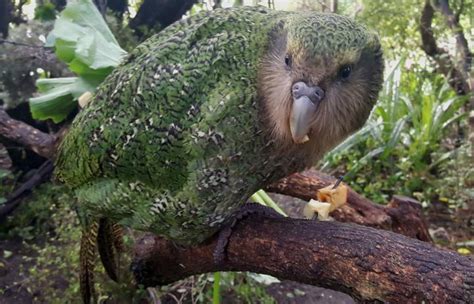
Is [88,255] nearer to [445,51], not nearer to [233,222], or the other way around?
[233,222]

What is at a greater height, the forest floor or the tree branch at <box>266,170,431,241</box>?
the tree branch at <box>266,170,431,241</box>

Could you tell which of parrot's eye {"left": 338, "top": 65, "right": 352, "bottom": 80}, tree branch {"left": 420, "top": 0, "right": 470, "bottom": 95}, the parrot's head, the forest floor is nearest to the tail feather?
the forest floor

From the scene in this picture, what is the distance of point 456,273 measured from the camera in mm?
1028

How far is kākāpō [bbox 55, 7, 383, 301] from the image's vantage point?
1.10 meters

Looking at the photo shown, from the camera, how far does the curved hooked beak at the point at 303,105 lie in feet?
3.48

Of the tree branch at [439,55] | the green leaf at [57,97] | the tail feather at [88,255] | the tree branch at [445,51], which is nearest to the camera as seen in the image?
the tail feather at [88,255]

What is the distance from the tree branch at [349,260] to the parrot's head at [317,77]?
0.77 ft

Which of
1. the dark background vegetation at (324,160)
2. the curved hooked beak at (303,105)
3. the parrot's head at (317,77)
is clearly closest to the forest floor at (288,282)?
the dark background vegetation at (324,160)

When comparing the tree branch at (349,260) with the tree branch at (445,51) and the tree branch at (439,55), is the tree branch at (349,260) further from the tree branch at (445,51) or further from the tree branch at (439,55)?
the tree branch at (439,55)

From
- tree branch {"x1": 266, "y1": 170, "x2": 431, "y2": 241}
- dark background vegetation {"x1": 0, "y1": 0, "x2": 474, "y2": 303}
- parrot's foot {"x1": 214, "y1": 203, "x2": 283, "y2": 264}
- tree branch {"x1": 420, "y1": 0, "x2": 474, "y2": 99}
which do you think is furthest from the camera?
tree branch {"x1": 420, "y1": 0, "x2": 474, "y2": 99}

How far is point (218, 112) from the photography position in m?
1.21

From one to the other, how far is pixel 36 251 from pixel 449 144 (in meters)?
2.70

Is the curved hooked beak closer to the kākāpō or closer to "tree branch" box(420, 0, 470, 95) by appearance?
the kākāpō

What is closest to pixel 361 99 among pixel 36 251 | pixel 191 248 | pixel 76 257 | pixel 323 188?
pixel 191 248
